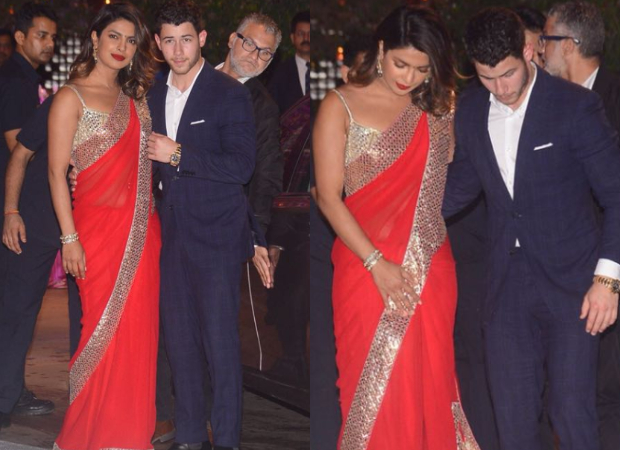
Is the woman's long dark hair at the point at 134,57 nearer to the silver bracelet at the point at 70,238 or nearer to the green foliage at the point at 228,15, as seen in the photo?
the green foliage at the point at 228,15

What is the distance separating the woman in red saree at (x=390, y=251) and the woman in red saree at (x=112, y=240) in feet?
3.59

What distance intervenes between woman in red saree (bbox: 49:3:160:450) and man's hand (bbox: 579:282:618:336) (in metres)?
1.88

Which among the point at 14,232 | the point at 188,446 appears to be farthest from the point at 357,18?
the point at 14,232

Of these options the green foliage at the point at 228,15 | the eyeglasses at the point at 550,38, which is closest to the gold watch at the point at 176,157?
the green foliage at the point at 228,15

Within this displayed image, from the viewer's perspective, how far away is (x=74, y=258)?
4953mm

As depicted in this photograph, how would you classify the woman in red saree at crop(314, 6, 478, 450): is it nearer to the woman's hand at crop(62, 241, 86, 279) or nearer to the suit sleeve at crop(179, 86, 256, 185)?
the suit sleeve at crop(179, 86, 256, 185)

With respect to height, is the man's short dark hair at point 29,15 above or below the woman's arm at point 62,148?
above

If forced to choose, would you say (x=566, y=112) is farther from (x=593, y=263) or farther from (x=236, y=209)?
(x=236, y=209)

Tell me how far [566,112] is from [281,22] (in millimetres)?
1836

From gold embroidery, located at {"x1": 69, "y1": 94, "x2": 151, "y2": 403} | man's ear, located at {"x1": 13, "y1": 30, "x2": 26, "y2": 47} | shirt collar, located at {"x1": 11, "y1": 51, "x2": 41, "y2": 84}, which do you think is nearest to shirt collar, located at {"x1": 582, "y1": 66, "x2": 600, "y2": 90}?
gold embroidery, located at {"x1": 69, "y1": 94, "x2": 151, "y2": 403}

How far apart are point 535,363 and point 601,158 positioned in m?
0.69

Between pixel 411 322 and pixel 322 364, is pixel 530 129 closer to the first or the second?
pixel 411 322

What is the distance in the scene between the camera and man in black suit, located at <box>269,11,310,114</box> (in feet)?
17.2

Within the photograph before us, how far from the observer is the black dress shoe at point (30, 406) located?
19.7 feet
